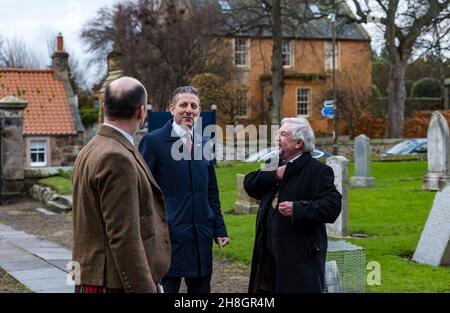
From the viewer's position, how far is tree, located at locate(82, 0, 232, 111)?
37.4 m

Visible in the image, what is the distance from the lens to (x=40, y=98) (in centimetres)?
2831

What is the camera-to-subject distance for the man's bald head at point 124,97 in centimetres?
391

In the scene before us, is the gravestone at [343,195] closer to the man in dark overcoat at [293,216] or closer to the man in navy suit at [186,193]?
the man in navy suit at [186,193]

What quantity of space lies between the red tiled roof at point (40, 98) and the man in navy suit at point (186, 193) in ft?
71.6

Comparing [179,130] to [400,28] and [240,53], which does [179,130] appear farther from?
[240,53]

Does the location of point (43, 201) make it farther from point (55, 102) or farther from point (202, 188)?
point (202, 188)

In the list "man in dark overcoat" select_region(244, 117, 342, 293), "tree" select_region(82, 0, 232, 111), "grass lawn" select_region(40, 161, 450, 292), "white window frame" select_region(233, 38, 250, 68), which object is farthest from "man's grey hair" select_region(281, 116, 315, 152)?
"white window frame" select_region(233, 38, 250, 68)

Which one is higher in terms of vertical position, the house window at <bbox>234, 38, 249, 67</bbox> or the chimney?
the house window at <bbox>234, 38, 249, 67</bbox>

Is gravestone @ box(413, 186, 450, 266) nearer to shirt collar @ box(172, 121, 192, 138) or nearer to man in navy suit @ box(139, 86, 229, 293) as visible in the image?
man in navy suit @ box(139, 86, 229, 293)

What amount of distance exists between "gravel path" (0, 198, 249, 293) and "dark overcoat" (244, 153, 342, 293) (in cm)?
301

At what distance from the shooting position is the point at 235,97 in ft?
105

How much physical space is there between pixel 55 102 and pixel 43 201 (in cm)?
1037
